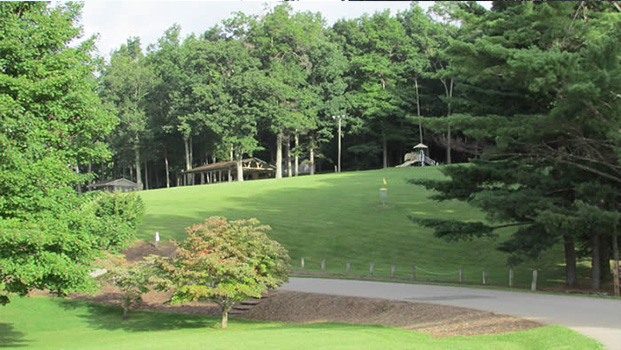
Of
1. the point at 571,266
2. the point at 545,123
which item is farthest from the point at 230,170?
the point at 545,123

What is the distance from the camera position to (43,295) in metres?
20.7

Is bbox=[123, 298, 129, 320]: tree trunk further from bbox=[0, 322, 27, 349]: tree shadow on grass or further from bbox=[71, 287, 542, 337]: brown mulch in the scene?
bbox=[0, 322, 27, 349]: tree shadow on grass

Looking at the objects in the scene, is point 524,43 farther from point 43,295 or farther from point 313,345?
point 43,295

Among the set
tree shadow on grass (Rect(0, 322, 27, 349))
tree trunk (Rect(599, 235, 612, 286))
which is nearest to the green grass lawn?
tree shadow on grass (Rect(0, 322, 27, 349))

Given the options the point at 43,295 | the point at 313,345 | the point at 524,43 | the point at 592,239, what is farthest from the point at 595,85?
the point at 43,295

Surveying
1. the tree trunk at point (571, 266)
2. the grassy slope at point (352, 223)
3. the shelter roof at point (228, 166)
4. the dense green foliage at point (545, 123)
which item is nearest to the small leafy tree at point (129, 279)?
the grassy slope at point (352, 223)

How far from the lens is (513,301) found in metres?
15.4

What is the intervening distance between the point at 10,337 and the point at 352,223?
71.7 ft

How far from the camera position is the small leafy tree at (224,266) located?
16.6m

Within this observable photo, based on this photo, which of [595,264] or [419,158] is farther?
[419,158]

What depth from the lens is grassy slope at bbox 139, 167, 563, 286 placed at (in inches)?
1067

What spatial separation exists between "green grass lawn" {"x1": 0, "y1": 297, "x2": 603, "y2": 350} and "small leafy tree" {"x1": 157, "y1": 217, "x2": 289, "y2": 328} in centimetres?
109

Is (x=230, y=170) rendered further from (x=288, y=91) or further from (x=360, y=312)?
(x=360, y=312)

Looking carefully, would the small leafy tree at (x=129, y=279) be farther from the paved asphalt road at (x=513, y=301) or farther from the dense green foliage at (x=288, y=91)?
the dense green foliage at (x=288, y=91)
